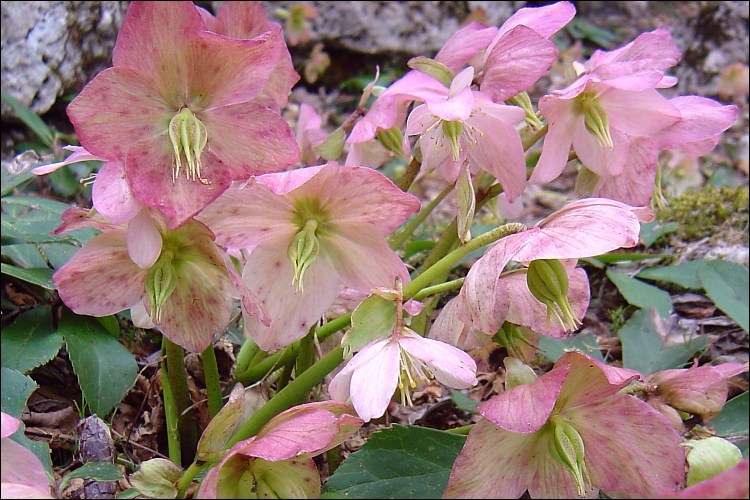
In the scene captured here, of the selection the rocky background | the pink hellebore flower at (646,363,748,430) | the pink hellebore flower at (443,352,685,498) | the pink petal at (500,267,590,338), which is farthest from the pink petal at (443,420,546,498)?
the rocky background

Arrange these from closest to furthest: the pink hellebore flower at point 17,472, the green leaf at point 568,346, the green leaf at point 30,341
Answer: the pink hellebore flower at point 17,472
the green leaf at point 30,341
the green leaf at point 568,346

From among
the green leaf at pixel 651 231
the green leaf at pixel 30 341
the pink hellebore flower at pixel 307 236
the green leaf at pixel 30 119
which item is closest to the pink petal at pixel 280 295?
the pink hellebore flower at pixel 307 236

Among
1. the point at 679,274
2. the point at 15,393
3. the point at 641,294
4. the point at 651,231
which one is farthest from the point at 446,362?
the point at 651,231

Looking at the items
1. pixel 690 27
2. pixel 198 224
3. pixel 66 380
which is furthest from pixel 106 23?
pixel 690 27

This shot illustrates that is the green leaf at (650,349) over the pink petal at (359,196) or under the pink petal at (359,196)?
under

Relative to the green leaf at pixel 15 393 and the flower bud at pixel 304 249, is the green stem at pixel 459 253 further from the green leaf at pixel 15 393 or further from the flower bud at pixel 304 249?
the green leaf at pixel 15 393

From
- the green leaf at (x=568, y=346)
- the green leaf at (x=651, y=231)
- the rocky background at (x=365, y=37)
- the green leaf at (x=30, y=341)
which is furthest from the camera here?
the rocky background at (x=365, y=37)

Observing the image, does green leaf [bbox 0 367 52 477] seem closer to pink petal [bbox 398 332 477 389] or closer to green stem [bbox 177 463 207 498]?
green stem [bbox 177 463 207 498]
